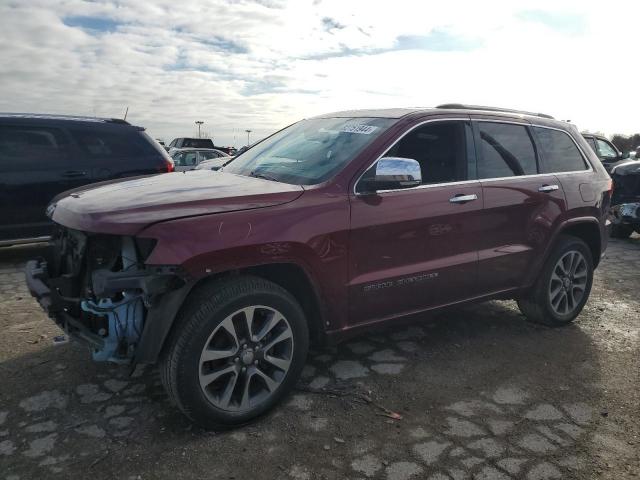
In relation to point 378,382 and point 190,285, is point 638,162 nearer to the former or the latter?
point 378,382

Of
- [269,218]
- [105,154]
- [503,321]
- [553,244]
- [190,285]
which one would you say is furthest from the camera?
[105,154]

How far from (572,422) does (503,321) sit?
69.5 inches

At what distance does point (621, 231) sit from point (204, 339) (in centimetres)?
900

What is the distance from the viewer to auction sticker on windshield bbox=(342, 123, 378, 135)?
3.62 metres

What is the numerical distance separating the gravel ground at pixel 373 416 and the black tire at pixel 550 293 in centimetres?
23

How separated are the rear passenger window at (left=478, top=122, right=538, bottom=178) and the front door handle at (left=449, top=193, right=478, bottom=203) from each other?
8.6 inches

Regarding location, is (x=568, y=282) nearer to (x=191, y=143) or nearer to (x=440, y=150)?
(x=440, y=150)

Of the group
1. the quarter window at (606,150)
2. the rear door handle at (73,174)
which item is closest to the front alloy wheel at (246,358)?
the rear door handle at (73,174)

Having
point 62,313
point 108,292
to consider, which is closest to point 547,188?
point 108,292

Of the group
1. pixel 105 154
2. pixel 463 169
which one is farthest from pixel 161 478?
pixel 105 154

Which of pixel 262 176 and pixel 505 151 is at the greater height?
pixel 505 151

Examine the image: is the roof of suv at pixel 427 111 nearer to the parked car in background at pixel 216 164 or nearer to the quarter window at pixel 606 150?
the parked car in background at pixel 216 164

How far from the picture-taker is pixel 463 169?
392cm

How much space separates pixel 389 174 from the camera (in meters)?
3.22
